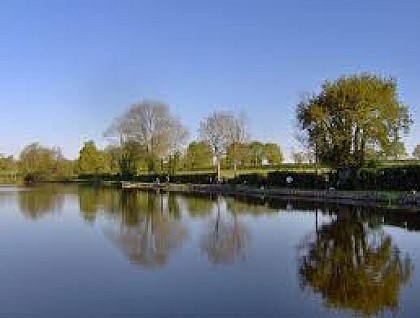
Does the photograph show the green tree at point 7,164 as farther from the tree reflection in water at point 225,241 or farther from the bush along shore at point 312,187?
the tree reflection in water at point 225,241

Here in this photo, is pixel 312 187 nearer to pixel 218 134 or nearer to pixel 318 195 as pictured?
pixel 318 195

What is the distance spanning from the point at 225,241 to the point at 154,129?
5271 cm

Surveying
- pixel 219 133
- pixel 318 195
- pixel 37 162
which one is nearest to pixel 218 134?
pixel 219 133

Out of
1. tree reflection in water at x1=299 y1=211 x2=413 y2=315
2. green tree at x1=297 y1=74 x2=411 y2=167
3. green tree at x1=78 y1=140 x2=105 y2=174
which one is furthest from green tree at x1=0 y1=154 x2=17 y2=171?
tree reflection in water at x1=299 y1=211 x2=413 y2=315

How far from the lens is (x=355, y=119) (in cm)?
4262

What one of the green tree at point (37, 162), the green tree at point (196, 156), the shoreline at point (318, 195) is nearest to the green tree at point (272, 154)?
the green tree at point (196, 156)

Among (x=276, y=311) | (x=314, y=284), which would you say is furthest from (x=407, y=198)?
(x=276, y=311)

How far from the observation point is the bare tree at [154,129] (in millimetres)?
70938

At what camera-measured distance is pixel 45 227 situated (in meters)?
25.2

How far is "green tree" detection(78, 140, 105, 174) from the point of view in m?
94.2

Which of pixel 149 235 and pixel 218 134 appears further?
pixel 218 134

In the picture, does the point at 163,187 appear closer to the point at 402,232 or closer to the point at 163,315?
the point at 402,232

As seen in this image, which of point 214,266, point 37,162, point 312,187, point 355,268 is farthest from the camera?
point 37,162

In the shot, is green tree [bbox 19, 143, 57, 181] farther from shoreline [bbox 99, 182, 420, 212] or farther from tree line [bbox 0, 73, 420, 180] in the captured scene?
shoreline [bbox 99, 182, 420, 212]
